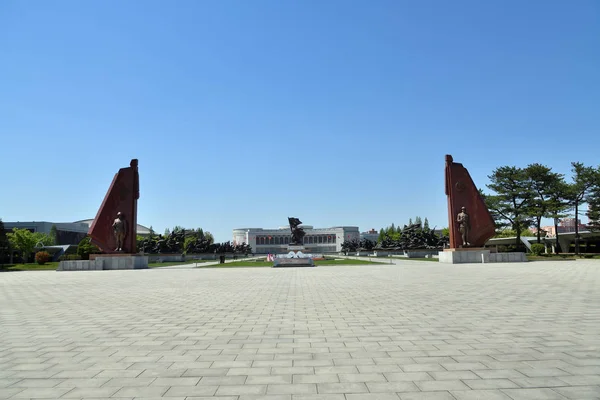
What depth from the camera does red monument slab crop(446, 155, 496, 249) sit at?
98.2 ft

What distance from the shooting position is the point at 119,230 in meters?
28.9

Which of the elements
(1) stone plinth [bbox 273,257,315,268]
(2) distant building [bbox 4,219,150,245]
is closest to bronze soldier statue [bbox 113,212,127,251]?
(1) stone plinth [bbox 273,257,315,268]

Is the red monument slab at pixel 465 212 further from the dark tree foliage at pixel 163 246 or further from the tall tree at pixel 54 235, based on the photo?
the tall tree at pixel 54 235

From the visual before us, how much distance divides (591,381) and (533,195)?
43605 millimetres

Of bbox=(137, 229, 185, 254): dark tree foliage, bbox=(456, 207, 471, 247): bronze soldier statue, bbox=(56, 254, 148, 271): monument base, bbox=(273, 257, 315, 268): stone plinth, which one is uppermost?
bbox=(456, 207, 471, 247): bronze soldier statue

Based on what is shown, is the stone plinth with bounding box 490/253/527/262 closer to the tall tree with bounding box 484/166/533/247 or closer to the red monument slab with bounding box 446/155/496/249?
the red monument slab with bounding box 446/155/496/249

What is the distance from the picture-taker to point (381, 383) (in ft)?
12.6

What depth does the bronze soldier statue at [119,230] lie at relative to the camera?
28906mm

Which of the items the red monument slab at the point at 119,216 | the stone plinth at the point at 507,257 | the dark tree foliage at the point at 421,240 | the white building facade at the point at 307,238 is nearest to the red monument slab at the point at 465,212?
the stone plinth at the point at 507,257

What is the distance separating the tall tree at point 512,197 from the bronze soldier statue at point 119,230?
35.8 metres

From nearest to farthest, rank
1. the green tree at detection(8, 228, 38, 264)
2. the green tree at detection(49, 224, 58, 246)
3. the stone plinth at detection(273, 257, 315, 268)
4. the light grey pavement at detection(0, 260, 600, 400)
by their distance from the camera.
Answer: the light grey pavement at detection(0, 260, 600, 400) < the stone plinth at detection(273, 257, 315, 268) < the green tree at detection(8, 228, 38, 264) < the green tree at detection(49, 224, 58, 246)

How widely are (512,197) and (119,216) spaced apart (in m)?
38.1

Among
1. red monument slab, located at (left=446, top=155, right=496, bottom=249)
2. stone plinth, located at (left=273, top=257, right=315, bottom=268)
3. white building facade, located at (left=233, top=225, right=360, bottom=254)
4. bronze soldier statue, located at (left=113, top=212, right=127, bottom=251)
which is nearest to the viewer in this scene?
bronze soldier statue, located at (left=113, top=212, right=127, bottom=251)

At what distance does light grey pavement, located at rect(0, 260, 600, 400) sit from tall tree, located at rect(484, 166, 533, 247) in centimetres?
3568
